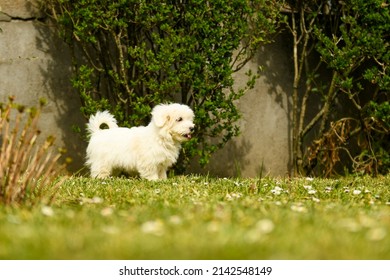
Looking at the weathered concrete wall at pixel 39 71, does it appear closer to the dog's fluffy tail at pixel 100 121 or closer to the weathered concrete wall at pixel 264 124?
the dog's fluffy tail at pixel 100 121

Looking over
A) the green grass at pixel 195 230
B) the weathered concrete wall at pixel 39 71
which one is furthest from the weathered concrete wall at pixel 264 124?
the green grass at pixel 195 230

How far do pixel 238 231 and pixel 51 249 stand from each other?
777 mm

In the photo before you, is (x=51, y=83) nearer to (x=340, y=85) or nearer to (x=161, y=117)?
(x=161, y=117)

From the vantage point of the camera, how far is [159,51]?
7.54m

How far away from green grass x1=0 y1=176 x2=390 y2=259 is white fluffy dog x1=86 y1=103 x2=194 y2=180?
2.24 m

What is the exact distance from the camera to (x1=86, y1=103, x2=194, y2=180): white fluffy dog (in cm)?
677

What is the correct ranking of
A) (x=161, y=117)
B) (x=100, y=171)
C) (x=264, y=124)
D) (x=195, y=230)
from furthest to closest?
(x=264, y=124) → (x=100, y=171) → (x=161, y=117) → (x=195, y=230)

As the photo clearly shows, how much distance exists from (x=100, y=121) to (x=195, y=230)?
4.69 m

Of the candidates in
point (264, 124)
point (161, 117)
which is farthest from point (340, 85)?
point (161, 117)

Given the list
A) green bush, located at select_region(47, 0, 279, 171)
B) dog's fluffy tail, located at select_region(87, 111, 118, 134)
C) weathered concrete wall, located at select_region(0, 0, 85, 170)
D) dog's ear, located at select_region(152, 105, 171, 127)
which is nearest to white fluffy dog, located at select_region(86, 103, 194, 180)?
dog's ear, located at select_region(152, 105, 171, 127)

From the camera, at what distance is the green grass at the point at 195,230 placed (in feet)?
7.70

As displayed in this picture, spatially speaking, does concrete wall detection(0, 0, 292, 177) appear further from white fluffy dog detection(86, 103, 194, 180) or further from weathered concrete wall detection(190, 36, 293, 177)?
white fluffy dog detection(86, 103, 194, 180)

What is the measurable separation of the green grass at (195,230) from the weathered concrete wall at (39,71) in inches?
135

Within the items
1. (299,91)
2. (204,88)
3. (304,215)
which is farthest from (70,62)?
(304,215)
